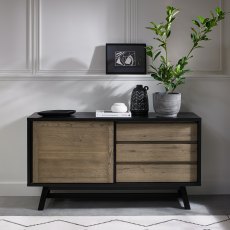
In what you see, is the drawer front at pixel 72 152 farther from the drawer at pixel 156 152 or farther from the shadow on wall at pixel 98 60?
the shadow on wall at pixel 98 60

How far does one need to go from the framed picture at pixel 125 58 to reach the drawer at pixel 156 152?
64cm

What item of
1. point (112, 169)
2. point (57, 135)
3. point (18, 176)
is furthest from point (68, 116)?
point (18, 176)

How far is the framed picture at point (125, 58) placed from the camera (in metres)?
3.41

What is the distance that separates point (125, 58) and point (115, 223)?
1.26 m

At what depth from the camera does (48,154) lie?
10.1 ft

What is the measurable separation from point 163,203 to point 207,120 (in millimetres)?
730

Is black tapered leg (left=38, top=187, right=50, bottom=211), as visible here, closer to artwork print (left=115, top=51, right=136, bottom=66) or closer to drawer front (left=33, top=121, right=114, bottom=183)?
drawer front (left=33, top=121, right=114, bottom=183)

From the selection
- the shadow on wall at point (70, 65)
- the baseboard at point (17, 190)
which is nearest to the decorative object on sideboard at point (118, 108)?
the shadow on wall at point (70, 65)

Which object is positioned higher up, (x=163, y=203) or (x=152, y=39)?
(x=152, y=39)

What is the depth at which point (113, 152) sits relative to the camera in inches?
121

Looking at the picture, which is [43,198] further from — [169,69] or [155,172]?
[169,69]

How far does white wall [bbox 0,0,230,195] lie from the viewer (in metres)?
3.41

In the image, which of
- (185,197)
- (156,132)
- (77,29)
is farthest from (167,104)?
(77,29)

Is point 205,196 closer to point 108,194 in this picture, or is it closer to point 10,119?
point 108,194
